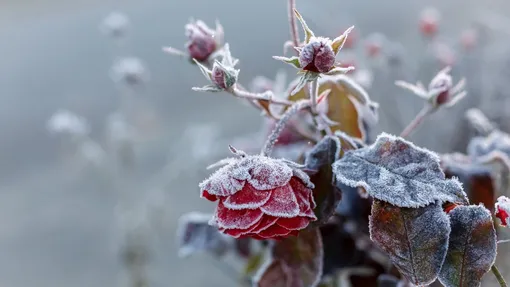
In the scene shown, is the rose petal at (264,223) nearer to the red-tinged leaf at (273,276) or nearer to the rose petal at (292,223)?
the rose petal at (292,223)

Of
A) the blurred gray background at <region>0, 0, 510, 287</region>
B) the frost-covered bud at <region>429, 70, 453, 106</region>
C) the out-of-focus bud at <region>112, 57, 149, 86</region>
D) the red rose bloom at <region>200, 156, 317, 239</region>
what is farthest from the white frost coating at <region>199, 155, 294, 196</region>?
the blurred gray background at <region>0, 0, 510, 287</region>

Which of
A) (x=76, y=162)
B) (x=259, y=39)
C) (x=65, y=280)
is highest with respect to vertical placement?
(x=259, y=39)

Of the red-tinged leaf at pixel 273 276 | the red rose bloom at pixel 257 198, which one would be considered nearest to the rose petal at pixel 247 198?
the red rose bloom at pixel 257 198

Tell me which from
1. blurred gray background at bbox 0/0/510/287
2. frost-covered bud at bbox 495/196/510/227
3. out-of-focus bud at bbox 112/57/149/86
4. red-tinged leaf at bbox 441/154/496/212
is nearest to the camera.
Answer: frost-covered bud at bbox 495/196/510/227

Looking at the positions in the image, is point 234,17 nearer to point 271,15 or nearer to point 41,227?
point 271,15

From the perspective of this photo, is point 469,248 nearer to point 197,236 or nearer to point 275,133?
point 275,133

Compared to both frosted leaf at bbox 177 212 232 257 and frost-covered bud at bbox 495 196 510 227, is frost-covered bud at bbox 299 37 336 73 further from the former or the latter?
frosted leaf at bbox 177 212 232 257

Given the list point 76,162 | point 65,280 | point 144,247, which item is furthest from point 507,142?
point 76,162

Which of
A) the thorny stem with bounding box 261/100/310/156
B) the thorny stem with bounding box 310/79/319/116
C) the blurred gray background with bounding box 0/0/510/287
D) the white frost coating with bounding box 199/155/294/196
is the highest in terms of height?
the thorny stem with bounding box 310/79/319/116

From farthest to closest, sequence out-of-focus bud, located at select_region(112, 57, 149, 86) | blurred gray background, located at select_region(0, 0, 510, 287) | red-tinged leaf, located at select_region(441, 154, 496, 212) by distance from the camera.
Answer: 1. blurred gray background, located at select_region(0, 0, 510, 287)
2. out-of-focus bud, located at select_region(112, 57, 149, 86)
3. red-tinged leaf, located at select_region(441, 154, 496, 212)
